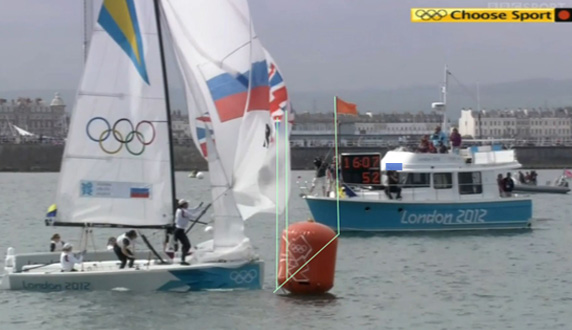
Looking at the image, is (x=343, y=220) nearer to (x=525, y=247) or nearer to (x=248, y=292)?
(x=525, y=247)

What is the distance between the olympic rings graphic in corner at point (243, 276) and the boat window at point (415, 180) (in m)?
15.0

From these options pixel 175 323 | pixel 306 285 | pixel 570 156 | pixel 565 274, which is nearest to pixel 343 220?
pixel 565 274

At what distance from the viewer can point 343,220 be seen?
38.3 m

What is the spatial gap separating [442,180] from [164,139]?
15829 mm

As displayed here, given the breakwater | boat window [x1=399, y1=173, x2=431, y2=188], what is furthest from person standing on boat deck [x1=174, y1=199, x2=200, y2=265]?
the breakwater

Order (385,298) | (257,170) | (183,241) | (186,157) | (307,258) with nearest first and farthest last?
(307,258) → (257,170) → (183,241) → (385,298) → (186,157)

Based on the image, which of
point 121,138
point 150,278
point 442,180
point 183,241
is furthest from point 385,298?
point 442,180

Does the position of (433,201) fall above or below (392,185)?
below

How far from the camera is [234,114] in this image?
24.1m

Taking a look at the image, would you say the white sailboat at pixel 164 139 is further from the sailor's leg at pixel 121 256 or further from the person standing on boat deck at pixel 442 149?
the person standing on boat deck at pixel 442 149

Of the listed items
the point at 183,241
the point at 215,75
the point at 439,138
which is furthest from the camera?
the point at 439,138

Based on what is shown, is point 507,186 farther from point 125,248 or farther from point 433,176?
point 125,248

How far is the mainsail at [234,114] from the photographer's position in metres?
24.0

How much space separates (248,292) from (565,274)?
30.7 feet
